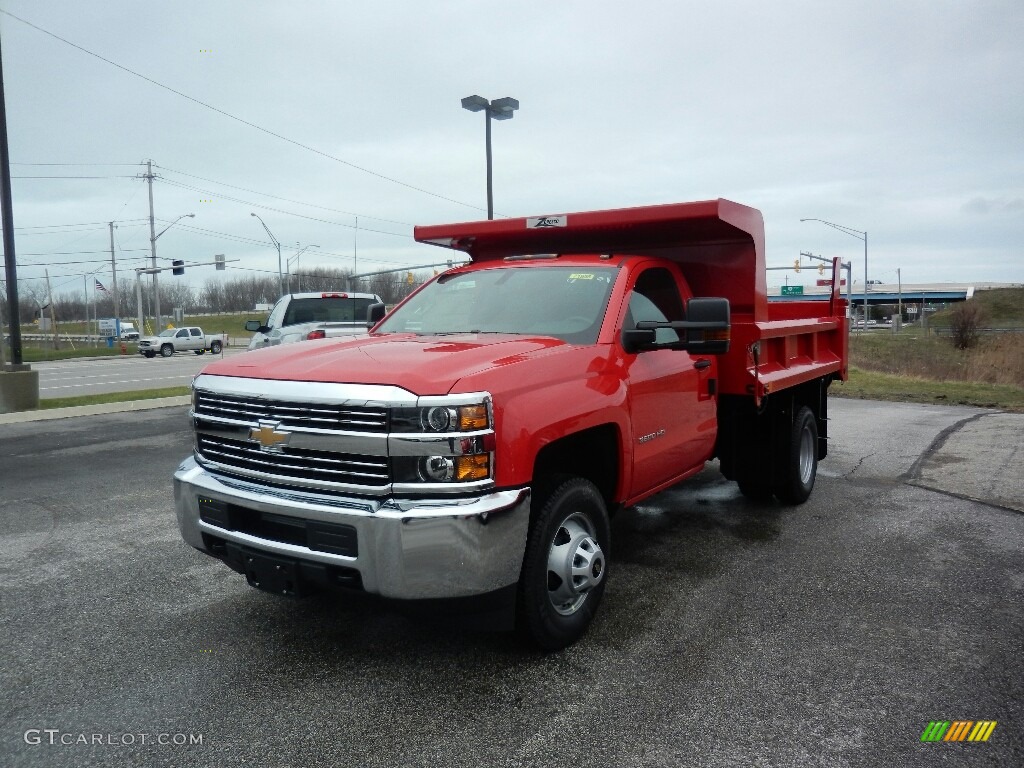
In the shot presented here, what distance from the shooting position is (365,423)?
326cm

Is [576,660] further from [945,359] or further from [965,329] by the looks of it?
[965,329]

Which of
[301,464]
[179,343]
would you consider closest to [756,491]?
[301,464]

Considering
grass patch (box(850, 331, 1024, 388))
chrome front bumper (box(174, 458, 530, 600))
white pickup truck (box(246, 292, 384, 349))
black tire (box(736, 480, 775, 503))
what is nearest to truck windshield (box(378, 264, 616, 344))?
chrome front bumper (box(174, 458, 530, 600))

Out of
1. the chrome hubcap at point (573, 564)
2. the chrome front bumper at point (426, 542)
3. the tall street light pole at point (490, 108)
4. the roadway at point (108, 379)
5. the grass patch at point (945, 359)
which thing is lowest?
the grass patch at point (945, 359)

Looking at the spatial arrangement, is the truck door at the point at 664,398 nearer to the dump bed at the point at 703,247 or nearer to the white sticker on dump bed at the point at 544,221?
the dump bed at the point at 703,247

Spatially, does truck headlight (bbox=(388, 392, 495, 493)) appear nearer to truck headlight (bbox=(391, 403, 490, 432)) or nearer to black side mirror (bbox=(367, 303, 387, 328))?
truck headlight (bbox=(391, 403, 490, 432))

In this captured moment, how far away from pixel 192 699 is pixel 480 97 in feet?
60.6

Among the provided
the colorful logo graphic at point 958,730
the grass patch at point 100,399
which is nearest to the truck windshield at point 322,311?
the grass patch at point 100,399

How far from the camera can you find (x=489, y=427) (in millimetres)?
3268

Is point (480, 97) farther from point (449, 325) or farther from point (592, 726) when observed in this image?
point (592, 726)

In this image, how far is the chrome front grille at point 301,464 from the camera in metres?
3.28

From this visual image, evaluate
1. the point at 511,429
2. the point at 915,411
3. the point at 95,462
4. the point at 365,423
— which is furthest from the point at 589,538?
the point at 915,411

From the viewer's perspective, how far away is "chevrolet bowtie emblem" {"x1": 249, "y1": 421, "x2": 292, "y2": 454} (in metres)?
3.46

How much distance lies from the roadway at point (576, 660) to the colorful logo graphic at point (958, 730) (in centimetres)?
4
